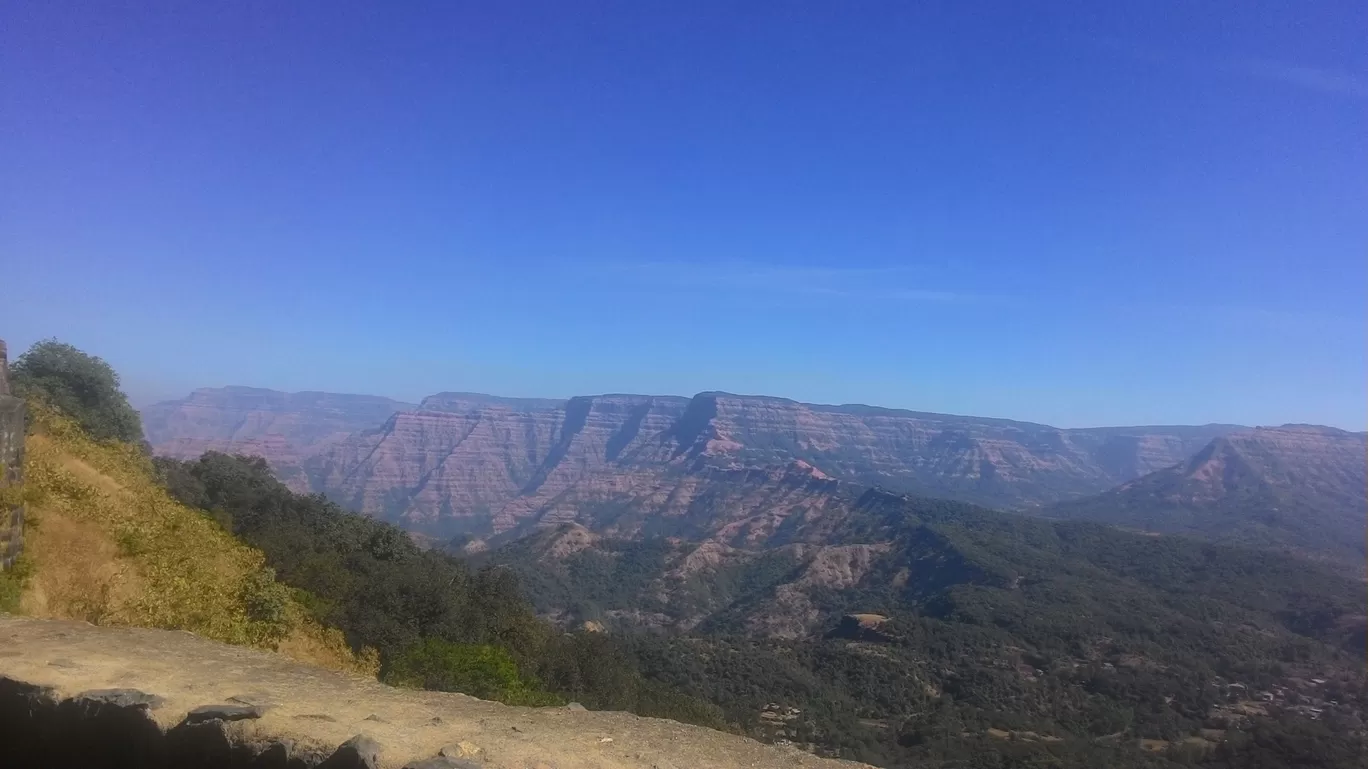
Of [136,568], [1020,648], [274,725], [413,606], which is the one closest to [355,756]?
[274,725]

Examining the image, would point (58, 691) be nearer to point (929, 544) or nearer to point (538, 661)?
point (538, 661)

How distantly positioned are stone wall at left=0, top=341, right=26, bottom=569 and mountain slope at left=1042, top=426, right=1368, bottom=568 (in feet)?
447

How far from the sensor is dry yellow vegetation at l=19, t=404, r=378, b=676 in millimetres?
11898

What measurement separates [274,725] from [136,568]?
8779mm

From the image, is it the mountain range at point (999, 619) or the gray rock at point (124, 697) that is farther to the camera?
the mountain range at point (999, 619)

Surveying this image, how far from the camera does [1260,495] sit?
157m

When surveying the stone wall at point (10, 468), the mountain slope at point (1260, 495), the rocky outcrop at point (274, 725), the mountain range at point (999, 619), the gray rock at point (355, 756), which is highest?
the stone wall at point (10, 468)

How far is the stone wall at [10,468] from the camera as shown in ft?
37.6

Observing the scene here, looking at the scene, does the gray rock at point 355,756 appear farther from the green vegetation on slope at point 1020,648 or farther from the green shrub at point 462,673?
the green vegetation on slope at point 1020,648

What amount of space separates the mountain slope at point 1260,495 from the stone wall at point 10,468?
136 m

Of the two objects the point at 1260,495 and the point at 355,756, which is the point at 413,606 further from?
the point at 1260,495

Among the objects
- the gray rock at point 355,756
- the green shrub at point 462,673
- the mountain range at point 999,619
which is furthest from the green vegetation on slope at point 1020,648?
the gray rock at point 355,756

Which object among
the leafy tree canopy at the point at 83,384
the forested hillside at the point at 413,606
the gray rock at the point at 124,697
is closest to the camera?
the gray rock at the point at 124,697

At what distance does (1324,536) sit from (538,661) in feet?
463
